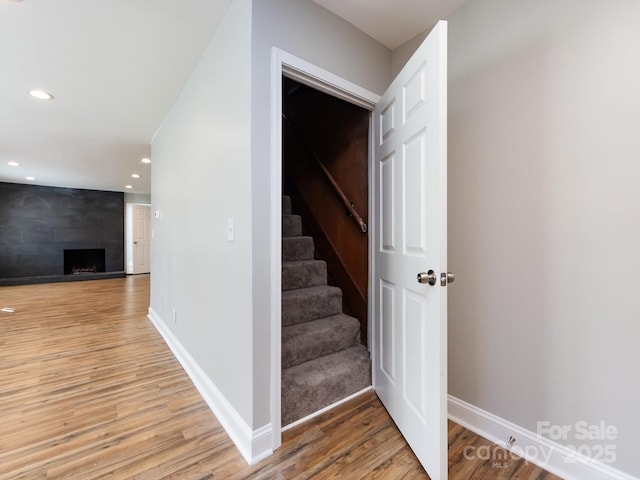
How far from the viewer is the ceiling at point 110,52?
1.50 m

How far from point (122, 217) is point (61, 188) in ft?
4.45

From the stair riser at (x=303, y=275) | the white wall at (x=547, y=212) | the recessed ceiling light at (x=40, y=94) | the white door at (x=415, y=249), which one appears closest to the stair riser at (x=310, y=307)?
the stair riser at (x=303, y=275)

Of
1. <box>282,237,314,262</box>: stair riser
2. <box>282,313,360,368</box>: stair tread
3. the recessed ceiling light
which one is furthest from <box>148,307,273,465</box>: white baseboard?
the recessed ceiling light

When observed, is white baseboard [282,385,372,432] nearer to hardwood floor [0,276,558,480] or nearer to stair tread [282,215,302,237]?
hardwood floor [0,276,558,480]

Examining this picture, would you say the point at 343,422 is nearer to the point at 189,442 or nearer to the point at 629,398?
the point at 189,442

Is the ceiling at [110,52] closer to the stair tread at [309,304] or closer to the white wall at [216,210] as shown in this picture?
the white wall at [216,210]

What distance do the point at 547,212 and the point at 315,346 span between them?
1514 millimetres

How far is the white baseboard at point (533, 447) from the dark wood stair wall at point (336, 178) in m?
0.78

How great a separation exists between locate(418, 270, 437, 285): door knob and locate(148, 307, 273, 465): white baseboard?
103cm

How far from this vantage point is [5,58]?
184 cm

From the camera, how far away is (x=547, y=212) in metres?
1.28

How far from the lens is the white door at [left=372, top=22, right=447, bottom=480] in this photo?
44.6 inches

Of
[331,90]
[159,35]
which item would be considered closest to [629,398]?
[331,90]

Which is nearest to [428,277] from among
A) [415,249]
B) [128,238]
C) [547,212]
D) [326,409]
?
[415,249]
